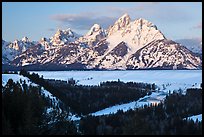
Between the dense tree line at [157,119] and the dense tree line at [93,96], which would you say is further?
the dense tree line at [93,96]

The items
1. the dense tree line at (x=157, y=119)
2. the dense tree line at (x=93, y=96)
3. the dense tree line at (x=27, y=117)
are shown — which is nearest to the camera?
the dense tree line at (x=27, y=117)

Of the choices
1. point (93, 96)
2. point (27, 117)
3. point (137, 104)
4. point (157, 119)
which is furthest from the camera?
point (93, 96)

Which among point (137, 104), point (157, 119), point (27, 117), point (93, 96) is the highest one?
point (27, 117)

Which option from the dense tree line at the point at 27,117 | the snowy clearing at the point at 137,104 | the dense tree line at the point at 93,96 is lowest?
the snowy clearing at the point at 137,104

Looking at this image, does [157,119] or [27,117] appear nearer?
[27,117]

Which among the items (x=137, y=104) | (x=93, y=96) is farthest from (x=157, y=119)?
(x=93, y=96)

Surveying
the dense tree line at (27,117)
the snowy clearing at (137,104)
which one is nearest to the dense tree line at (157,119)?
the snowy clearing at (137,104)

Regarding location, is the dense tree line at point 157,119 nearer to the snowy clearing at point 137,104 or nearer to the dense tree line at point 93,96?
the snowy clearing at point 137,104

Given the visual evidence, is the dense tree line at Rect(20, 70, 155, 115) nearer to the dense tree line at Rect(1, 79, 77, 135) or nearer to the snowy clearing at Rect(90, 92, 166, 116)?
the snowy clearing at Rect(90, 92, 166, 116)

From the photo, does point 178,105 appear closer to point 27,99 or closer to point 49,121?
point 49,121

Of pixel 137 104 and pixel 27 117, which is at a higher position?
pixel 27 117

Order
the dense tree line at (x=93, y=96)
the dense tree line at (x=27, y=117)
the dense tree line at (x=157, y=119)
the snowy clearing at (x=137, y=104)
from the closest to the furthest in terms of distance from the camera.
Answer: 1. the dense tree line at (x=27, y=117)
2. the dense tree line at (x=157, y=119)
3. the dense tree line at (x=93, y=96)
4. the snowy clearing at (x=137, y=104)

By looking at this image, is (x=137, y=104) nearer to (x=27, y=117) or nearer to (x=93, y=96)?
(x=93, y=96)

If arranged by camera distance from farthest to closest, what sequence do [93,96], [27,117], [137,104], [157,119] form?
[93,96] < [137,104] < [157,119] < [27,117]
